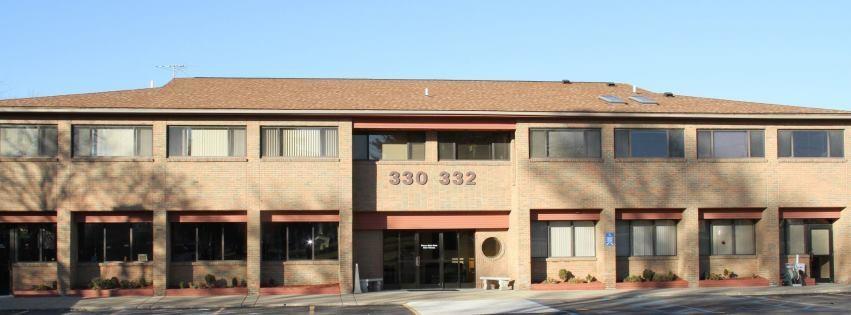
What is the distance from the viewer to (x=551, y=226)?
35.2 metres

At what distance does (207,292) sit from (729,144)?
18.8 m

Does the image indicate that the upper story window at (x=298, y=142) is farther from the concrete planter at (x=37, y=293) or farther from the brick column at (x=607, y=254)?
the brick column at (x=607, y=254)

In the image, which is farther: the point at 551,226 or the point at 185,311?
the point at 551,226

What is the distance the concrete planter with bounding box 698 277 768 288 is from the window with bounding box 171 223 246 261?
16.2m

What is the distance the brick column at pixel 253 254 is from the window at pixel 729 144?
15.7 meters

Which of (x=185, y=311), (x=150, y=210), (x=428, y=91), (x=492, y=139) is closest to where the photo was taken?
(x=185, y=311)

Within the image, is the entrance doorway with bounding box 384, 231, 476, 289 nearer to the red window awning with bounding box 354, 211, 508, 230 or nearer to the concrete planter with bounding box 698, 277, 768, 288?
the red window awning with bounding box 354, 211, 508, 230

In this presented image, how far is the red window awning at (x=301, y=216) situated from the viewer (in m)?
33.8

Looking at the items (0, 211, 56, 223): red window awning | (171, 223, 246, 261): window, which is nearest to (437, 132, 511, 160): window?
(171, 223, 246, 261): window

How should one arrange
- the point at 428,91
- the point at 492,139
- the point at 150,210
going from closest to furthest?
1. the point at 150,210
2. the point at 492,139
3. the point at 428,91

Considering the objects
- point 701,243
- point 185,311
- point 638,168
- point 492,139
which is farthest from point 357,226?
point 701,243

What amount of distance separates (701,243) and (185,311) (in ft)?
60.1

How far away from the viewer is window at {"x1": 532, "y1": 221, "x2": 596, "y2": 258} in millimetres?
35031

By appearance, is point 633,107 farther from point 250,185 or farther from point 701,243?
point 250,185
